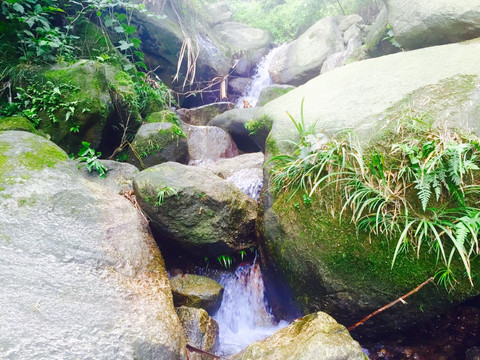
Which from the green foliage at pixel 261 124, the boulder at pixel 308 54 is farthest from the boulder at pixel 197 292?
the boulder at pixel 308 54

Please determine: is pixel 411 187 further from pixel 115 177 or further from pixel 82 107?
pixel 82 107

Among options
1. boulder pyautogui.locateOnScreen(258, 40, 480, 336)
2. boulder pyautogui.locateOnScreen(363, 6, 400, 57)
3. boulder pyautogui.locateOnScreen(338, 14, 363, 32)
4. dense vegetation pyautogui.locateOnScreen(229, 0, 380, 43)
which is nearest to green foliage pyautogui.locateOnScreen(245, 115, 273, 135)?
boulder pyautogui.locateOnScreen(258, 40, 480, 336)

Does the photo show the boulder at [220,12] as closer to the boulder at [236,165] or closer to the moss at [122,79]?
the moss at [122,79]

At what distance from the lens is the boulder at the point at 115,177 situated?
3970 mm

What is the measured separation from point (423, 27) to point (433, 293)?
3971 mm

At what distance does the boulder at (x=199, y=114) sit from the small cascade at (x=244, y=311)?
552 cm

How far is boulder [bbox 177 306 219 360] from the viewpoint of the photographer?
2760mm

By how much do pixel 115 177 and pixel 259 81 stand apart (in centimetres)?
842

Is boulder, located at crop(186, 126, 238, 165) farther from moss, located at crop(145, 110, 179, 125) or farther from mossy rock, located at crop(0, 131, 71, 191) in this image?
mossy rock, located at crop(0, 131, 71, 191)

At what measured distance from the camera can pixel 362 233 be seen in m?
2.54

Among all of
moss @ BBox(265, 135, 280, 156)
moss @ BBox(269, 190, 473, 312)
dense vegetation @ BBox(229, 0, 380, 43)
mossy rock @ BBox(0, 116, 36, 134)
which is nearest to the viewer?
moss @ BBox(269, 190, 473, 312)

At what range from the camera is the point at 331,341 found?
1.75 metres

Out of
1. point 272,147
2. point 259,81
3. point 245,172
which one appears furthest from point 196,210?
point 259,81

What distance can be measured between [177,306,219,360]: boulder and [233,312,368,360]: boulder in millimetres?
517
